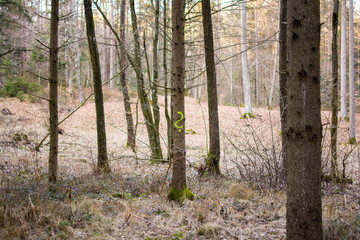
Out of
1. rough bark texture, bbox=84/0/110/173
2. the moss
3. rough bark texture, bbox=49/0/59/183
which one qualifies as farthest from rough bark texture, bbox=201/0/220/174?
rough bark texture, bbox=49/0/59/183

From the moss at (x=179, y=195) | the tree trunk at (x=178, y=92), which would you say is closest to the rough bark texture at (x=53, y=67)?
the tree trunk at (x=178, y=92)

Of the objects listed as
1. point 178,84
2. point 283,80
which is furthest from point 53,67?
point 283,80

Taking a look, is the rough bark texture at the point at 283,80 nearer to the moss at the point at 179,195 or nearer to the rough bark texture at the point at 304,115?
the moss at the point at 179,195

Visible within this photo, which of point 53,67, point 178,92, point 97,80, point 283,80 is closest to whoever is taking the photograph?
point 178,92

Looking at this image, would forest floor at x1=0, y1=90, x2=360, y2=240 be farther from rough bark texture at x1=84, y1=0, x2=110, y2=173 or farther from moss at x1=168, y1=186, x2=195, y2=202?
rough bark texture at x1=84, y1=0, x2=110, y2=173

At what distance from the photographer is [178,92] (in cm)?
456

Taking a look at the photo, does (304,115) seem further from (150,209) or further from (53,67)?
(53,67)

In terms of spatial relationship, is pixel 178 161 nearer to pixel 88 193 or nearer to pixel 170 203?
pixel 170 203

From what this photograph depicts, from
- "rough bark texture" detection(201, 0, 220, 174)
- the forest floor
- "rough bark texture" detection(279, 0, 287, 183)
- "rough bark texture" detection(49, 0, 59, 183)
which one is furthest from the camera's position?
"rough bark texture" detection(201, 0, 220, 174)

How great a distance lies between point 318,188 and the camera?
8.20ft

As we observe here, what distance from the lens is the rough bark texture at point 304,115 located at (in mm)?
2383

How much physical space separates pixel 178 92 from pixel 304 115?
2443 millimetres

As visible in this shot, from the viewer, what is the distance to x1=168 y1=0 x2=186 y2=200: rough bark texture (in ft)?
14.7

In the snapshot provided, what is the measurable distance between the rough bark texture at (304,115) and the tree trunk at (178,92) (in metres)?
2.27
